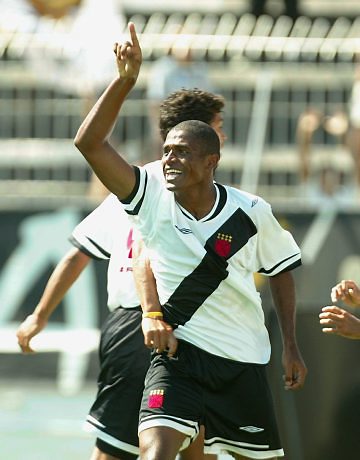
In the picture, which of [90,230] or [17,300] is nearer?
[90,230]

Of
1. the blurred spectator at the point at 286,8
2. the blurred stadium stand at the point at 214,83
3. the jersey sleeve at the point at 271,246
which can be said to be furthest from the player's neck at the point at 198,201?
the blurred spectator at the point at 286,8

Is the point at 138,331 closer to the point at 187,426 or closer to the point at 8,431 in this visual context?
the point at 187,426

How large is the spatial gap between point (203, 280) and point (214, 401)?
1.90 ft

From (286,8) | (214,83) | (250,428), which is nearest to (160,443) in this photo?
(250,428)

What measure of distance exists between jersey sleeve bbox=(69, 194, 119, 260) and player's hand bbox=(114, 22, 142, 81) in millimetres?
1235

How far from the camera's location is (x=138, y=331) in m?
6.69

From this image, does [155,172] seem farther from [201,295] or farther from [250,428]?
[250,428]

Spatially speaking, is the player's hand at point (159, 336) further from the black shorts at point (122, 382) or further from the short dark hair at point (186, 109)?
the short dark hair at point (186, 109)

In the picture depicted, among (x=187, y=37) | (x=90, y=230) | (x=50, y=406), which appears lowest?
(x=50, y=406)

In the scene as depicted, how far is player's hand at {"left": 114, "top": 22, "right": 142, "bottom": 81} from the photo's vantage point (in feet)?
18.7

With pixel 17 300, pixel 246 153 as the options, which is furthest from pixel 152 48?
pixel 17 300

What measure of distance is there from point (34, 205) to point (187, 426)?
7341 mm

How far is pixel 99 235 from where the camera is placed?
271 inches

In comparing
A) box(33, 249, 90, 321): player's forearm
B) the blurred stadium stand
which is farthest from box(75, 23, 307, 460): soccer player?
the blurred stadium stand
